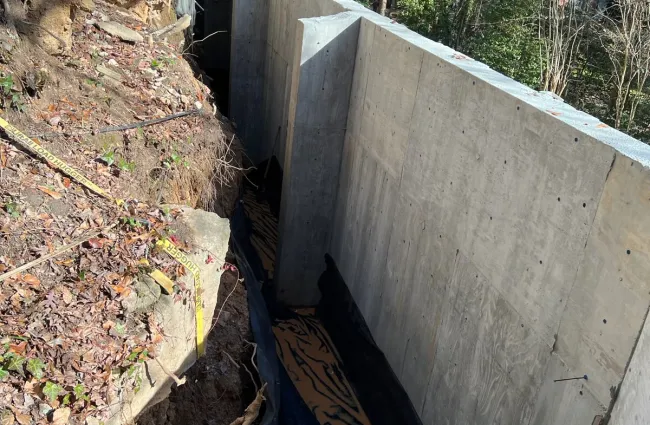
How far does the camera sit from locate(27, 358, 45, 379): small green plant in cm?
384

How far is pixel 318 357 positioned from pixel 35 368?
4776 millimetres

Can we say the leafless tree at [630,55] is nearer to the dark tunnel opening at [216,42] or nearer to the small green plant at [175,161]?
the dark tunnel opening at [216,42]

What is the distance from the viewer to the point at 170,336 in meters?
4.70

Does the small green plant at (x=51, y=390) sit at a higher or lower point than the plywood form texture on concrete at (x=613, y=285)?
lower

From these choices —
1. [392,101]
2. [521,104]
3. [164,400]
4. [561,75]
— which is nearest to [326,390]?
[164,400]

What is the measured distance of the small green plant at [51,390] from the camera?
12.5 ft

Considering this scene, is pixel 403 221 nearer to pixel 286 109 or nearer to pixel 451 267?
pixel 451 267

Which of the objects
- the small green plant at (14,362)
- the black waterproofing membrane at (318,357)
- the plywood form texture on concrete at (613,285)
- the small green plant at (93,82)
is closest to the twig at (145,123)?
the small green plant at (93,82)

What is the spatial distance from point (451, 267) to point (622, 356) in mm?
2105

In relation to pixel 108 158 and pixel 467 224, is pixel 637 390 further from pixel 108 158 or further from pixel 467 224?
pixel 108 158

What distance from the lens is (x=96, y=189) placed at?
5.36 m

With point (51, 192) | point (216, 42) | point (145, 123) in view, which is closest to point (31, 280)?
point (51, 192)

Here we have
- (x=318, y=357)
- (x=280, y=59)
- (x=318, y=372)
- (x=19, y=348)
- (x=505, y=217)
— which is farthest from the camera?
(x=280, y=59)

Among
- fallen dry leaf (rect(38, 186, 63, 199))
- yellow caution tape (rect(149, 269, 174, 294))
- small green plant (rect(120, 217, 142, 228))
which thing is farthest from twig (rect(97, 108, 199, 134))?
yellow caution tape (rect(149, 269, 174, 294))
